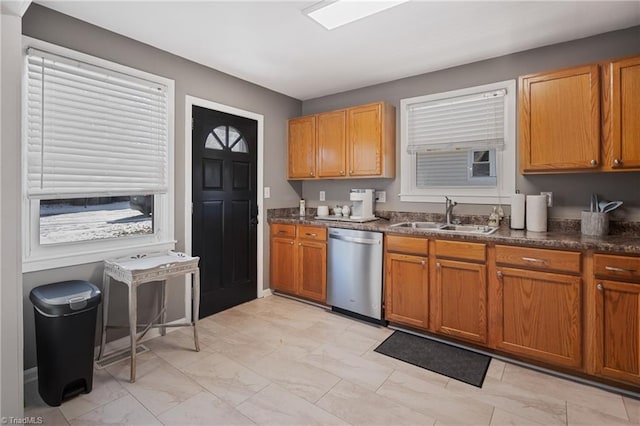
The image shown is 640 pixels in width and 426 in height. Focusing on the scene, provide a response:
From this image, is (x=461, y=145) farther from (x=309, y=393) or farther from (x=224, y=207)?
(x=309, y=393)

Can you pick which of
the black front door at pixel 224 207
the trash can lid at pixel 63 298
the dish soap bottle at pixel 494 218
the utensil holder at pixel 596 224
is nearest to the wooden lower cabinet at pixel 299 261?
the black front door at pixel 224 207

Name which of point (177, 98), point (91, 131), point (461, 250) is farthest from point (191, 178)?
point (461, 250)

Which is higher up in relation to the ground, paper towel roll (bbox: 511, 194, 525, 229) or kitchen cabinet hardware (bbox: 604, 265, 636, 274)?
A: paper towel roll (bbox: 511, 194, 525, 229)

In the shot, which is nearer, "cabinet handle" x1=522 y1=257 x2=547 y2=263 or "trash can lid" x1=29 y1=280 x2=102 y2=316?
"trash can lid" x1=29 y1=280 x2=102 y2=316

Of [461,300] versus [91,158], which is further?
[461,300]

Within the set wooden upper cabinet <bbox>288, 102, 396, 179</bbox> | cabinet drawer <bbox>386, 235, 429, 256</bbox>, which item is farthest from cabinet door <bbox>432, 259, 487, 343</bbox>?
wooden upper cabinet <bbox>288, 102, 396, 179</bbox>

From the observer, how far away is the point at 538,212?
263 centimetres

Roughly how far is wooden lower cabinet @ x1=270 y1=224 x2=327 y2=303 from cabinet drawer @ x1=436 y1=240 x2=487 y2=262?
1231 millimetres

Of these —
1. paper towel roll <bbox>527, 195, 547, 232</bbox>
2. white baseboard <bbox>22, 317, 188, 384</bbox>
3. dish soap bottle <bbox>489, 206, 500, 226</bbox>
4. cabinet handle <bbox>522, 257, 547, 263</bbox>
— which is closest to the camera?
white baseboard <bbox>22, 317, 188, 384</bbox>

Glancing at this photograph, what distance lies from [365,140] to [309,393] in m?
2.52

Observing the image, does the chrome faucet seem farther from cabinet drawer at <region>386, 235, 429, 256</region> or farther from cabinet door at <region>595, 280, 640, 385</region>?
cabinet door at <region>595, 280, 640, 385</region>

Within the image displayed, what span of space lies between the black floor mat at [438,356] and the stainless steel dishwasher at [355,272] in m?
0.37

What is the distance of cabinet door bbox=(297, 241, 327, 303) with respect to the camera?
349 cm

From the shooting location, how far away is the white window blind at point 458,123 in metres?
3.06
